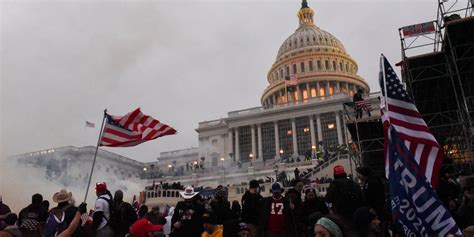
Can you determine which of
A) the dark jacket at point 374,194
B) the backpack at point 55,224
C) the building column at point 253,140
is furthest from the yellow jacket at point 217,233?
the building column at point 253,140

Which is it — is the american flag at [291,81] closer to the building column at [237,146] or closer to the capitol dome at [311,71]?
the capitol dome at [311,71]

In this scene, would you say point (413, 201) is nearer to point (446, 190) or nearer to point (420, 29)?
point (446, 190)

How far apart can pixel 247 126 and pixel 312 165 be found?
26.1 m

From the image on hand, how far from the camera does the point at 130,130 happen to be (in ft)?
45.2

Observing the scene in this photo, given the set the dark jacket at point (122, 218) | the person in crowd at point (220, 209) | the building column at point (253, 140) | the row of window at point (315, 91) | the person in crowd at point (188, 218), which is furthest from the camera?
the row of window at point (315, 91)

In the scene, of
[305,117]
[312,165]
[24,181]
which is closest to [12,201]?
[24,181]

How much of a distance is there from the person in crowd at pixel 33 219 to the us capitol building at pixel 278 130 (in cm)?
4043

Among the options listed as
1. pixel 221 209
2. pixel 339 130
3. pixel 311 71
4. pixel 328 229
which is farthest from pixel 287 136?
pixel 328 229

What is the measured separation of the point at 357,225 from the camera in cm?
539

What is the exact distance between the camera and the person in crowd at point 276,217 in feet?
A: 25.3

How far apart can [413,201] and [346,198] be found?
1.72 metres

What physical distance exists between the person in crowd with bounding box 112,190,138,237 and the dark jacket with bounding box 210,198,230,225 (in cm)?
174

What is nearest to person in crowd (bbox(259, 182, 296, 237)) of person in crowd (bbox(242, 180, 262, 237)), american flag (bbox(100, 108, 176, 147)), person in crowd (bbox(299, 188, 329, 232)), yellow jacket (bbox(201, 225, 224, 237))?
person in crowd (bbox(242, 180, 262, 237))

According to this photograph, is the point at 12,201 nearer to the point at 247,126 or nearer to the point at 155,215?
the point at 155,215
